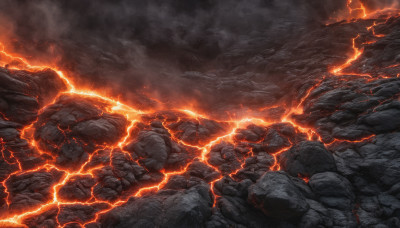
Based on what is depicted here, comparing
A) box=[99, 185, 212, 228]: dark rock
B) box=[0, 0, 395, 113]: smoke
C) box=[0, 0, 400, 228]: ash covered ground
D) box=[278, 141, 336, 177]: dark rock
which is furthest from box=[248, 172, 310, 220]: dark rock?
box=[0, 0, 395, 113]: smoke

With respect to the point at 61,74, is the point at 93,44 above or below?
above

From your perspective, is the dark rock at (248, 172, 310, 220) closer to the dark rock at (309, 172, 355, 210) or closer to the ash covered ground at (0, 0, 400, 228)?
the ash covered ground at (0, 0, 400, 228)

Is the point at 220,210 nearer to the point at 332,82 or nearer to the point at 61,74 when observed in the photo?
the point at 332,82

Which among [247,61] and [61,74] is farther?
[247,61]

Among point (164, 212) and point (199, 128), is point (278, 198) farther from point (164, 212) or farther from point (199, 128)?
point (199, 128)

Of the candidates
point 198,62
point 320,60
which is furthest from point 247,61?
point 320,60

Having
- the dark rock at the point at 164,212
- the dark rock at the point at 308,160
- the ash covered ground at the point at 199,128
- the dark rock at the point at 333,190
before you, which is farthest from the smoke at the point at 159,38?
the dark rock at the point at 333,190
